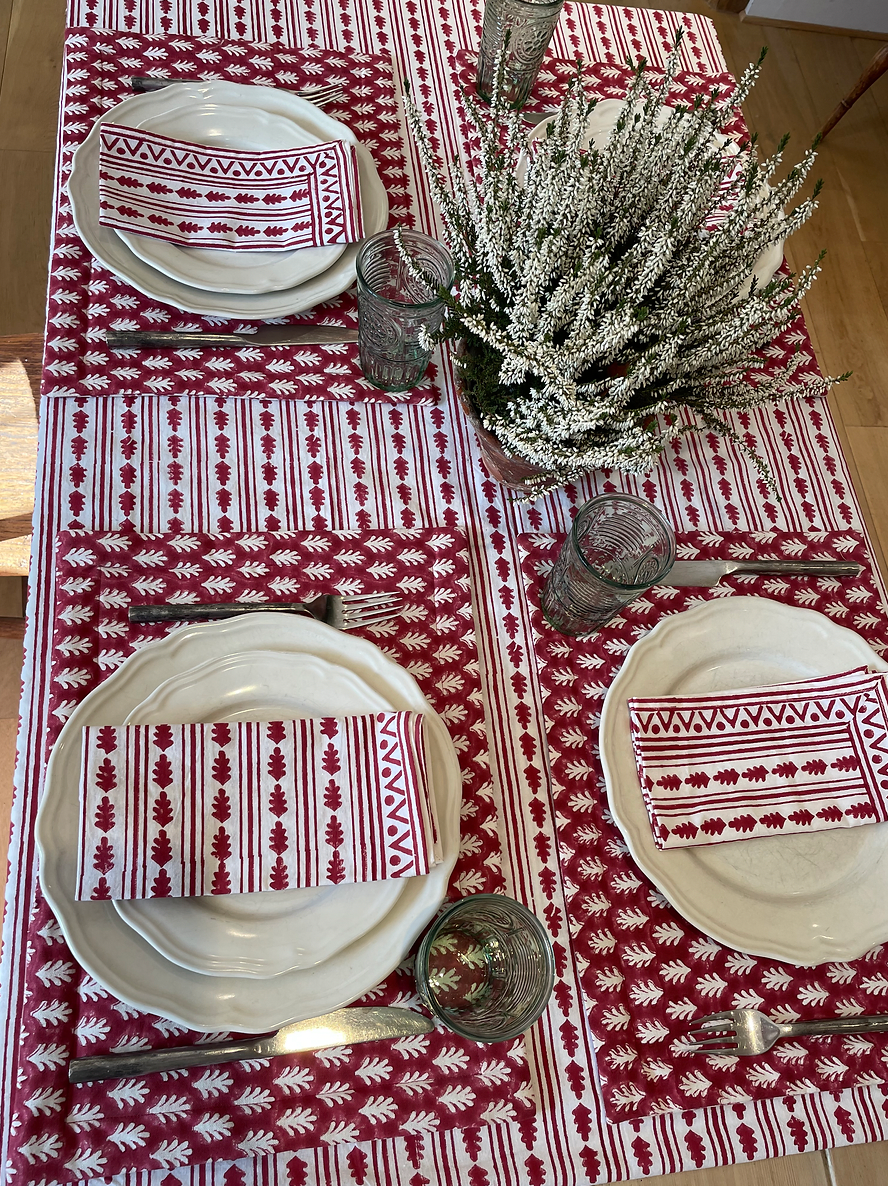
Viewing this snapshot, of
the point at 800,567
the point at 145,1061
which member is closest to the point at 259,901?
the point at 145,1061

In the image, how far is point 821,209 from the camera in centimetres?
231

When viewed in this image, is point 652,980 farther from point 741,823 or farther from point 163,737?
point 163,737

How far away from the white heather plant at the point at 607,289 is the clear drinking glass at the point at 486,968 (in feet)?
1.22

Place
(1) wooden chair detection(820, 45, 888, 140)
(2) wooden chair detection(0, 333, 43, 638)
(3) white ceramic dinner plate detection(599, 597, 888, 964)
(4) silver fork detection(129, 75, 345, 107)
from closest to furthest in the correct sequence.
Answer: (3) white ceramic dinner plate detection(599, 597, 888, 964)
(4) silver fork detection(129, 75, 345, 107)
(2) wooden chair detection(0, 333, 43, 638)
(1) wooden chair detection(820, 45, 888, 140)

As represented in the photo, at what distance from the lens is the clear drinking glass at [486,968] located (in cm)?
63

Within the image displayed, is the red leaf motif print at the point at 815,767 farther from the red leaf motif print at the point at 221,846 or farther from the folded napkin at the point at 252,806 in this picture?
the red leaf motif print at the point at 221,846

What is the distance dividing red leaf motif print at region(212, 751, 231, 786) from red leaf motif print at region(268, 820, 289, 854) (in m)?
0.05

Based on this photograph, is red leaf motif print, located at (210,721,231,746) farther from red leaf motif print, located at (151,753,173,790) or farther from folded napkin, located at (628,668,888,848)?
folded napkin, located at (628,668,888,848)

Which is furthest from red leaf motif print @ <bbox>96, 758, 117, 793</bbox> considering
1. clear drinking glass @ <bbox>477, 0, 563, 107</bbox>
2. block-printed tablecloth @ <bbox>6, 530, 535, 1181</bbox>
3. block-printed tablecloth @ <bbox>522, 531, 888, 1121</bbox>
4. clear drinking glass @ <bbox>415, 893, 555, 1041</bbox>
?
clear drinking glass @ <bbox>477, 0, 563, 107</bbox>

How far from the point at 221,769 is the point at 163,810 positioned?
5 cm

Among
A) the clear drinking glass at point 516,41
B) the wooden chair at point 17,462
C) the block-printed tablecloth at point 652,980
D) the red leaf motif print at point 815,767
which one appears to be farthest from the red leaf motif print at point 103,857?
the clear drinking glass at point 516,41

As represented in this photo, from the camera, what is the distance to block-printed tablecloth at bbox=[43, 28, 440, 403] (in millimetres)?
882

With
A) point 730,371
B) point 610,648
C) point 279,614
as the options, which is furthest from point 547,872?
point 730,371

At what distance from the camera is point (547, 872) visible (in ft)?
2.52
